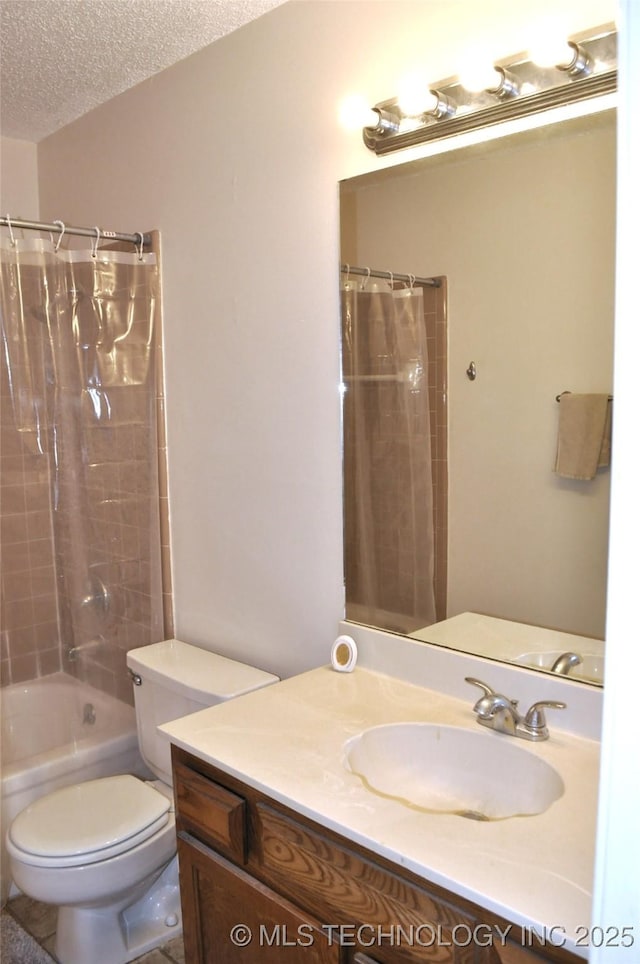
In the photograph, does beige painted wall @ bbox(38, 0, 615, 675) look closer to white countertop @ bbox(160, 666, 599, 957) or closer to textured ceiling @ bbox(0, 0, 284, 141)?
textured ceiling @ bbox(0, 0, 284, 141)

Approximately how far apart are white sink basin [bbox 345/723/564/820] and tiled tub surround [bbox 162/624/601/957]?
21 mm

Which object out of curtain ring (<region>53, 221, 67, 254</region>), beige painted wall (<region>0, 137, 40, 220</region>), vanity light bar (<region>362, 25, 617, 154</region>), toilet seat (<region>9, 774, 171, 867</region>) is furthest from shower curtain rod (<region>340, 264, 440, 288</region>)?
beige painted wall (<region>0, 137, 40, 220</region>)

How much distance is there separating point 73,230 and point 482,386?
137 cm

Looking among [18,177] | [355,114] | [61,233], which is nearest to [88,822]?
[61,233]

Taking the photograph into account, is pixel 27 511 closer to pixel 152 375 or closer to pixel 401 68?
pixel 152 375

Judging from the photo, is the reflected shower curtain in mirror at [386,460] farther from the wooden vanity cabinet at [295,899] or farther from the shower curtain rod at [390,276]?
the wooden vanity cabinet at [295,899]

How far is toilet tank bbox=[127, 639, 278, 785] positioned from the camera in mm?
2001

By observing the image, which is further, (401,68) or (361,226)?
(361,226)

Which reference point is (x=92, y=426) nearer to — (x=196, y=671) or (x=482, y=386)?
(x=196, y=671)

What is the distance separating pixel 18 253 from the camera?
88.5 inches

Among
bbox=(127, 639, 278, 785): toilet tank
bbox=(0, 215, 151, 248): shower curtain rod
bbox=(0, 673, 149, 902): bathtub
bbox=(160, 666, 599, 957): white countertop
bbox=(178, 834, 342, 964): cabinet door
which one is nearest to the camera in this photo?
bbox=(160, 666, 599, 957): white countertop

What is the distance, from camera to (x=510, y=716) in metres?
1.44

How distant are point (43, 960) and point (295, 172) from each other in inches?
88.1

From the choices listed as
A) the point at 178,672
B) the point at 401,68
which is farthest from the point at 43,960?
the point at 401,68
